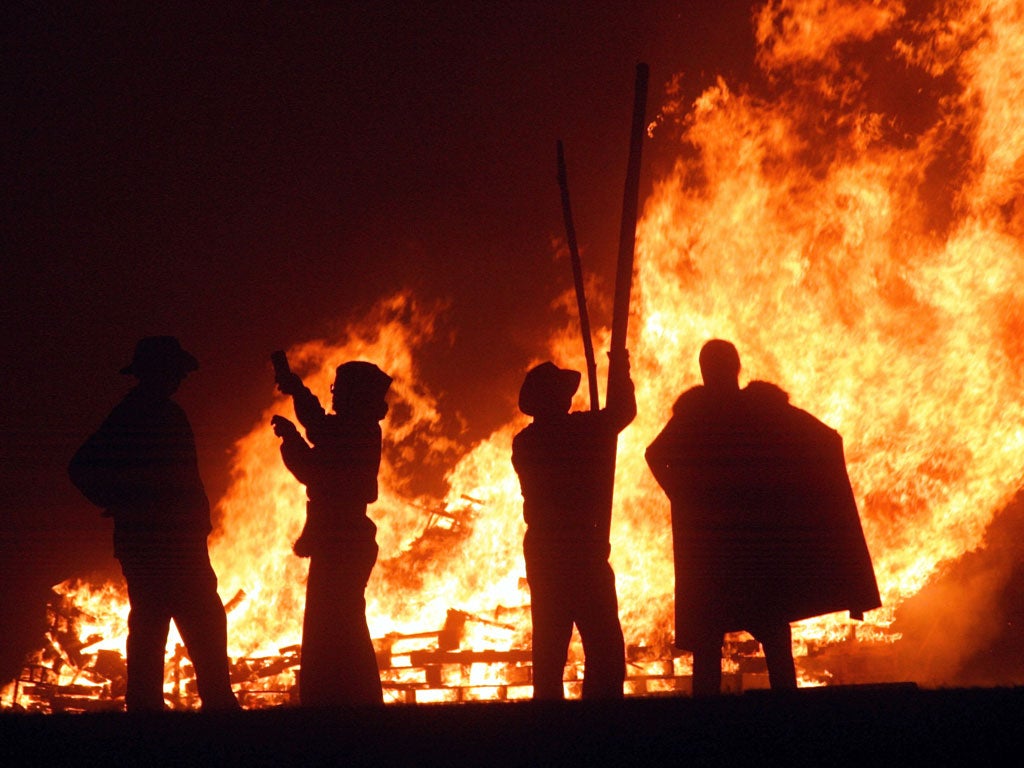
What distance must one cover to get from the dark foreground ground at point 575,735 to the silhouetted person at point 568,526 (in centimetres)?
220

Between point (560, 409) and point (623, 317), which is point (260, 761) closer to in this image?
point (560, 409)

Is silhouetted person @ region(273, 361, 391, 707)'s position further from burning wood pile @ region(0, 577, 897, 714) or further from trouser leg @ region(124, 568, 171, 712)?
burning wood pile @ region(0, 577, 897, 714)

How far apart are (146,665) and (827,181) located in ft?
31.5

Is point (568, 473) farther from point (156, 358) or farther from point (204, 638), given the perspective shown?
point (156, 358)

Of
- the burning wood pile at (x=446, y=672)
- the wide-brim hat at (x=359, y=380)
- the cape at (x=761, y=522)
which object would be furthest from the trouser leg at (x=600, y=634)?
the burning wood pile at (x=446, y=672)

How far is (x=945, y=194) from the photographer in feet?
37.1

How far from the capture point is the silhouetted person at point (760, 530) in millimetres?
5258

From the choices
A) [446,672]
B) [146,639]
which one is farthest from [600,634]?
[446,672]

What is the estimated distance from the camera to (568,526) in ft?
19.2

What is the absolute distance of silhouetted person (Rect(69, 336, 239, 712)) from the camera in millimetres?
5695

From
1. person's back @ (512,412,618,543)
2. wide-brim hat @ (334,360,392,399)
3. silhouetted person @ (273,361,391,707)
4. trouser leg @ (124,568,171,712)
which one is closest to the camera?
trouser leg @ (124,568,171,712)

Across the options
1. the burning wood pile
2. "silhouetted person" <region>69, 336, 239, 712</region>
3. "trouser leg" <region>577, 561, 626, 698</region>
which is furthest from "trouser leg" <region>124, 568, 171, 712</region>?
the burning wood pile

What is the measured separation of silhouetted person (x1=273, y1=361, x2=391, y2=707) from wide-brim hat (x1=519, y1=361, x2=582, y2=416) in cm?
101

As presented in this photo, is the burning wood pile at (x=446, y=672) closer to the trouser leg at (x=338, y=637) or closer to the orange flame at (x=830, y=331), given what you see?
the orange flame at (x=830, y=331)
